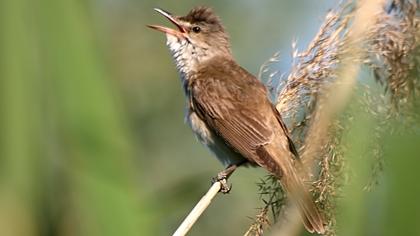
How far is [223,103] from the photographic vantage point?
3578mm

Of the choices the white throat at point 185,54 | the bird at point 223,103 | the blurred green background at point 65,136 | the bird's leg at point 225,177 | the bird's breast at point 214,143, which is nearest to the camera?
the blurred green background at point 65,136

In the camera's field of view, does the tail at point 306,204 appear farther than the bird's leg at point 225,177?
No

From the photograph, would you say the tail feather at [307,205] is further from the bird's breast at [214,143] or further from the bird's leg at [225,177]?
the bird's breast at [214,143]

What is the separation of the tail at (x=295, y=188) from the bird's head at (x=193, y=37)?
0.88 m

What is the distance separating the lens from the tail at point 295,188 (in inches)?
70.1

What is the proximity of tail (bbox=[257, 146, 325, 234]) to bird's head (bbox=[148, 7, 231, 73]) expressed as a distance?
880 millimetres

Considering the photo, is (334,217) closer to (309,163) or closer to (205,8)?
(309,163)

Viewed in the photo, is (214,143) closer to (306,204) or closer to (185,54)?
(185,54)

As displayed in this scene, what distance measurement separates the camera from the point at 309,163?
164cm

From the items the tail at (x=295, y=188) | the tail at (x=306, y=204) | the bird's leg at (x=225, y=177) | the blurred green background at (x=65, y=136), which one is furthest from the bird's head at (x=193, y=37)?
the blurred green background at (x=65, y=136)

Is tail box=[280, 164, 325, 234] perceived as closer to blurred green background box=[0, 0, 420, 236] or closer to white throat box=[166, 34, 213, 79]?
blurred green background box=[0, 0, 420, 236]

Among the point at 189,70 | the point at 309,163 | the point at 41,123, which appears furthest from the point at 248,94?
the point at 41,123

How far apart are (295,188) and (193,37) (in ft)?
6.48

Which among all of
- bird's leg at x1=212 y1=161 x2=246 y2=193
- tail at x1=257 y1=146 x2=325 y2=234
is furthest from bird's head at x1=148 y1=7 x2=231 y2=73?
tail at x1=257 y1=146 x2=325 y2=234
